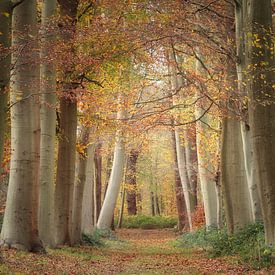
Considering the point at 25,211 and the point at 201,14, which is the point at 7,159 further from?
the point at 201,14

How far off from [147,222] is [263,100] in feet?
88.5

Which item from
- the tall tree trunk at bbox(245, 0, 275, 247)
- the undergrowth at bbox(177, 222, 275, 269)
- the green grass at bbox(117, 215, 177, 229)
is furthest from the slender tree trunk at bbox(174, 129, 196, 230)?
the green grass at bbox(117, 215, 177, 229)

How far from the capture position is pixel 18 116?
29.6 feet

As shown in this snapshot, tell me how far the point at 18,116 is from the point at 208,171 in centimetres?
871

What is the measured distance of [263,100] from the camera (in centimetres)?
817

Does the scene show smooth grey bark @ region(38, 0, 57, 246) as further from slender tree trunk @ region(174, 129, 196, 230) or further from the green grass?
the green grass

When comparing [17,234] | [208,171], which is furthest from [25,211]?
[208,171]

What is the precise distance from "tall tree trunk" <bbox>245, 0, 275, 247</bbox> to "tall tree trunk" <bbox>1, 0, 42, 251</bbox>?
13.9 ft

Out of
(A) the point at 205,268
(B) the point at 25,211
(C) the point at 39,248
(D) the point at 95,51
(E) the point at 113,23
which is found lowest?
(A) the point at 205,268

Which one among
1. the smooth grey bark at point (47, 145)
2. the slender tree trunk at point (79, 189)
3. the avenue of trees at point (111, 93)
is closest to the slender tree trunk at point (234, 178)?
the avenue of trees at point (111, 93)

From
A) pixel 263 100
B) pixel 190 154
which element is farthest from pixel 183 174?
pixel 263 100

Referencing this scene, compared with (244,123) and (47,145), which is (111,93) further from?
(244,123)

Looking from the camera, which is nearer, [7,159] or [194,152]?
[7,159]

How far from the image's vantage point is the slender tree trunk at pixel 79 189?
13.7 m
